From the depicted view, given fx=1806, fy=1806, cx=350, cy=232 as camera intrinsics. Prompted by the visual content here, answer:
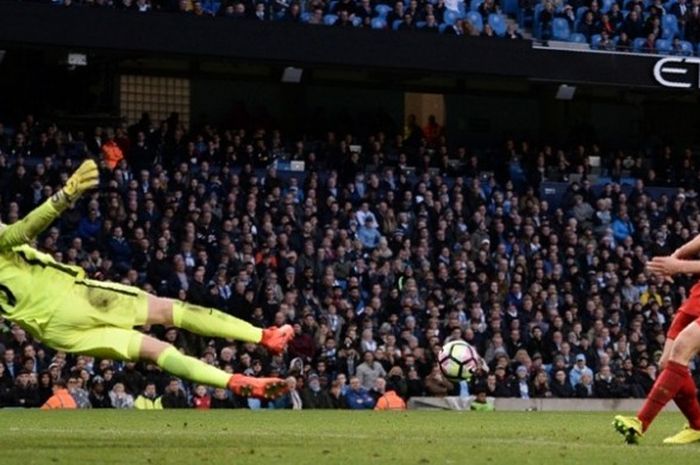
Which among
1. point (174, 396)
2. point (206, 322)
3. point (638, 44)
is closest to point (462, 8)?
point (638, 44)

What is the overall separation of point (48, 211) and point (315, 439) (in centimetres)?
332

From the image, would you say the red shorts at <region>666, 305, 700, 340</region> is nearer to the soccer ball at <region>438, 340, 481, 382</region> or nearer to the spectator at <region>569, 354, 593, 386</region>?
the soccer ball at <region>438, 340, 481, 382</region>

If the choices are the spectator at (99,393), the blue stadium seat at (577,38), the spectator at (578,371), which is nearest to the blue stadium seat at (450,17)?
the blue stadium seat at (577,38)

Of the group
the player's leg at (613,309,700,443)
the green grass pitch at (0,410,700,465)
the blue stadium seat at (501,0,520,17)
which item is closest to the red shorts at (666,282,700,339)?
the player's leg at (613,309,700,443)

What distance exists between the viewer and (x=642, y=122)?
39875 millimetres

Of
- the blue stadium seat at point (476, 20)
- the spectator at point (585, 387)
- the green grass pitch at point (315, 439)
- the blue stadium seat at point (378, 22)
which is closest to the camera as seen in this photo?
the green grass pitch at point (315, 439)

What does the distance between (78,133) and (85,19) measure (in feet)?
6.67

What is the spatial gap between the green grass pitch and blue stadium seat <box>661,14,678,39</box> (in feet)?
50.2

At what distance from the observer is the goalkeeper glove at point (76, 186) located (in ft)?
42.3

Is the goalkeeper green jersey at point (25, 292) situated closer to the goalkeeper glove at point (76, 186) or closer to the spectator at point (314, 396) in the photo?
the goalkeeper glove at point (76, 186)

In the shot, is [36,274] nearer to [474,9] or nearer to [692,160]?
[474,9]

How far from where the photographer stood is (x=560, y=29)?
3459 cm

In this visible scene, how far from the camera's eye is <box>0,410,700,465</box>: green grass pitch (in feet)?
39.9

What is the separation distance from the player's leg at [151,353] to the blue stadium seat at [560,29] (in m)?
22.5
